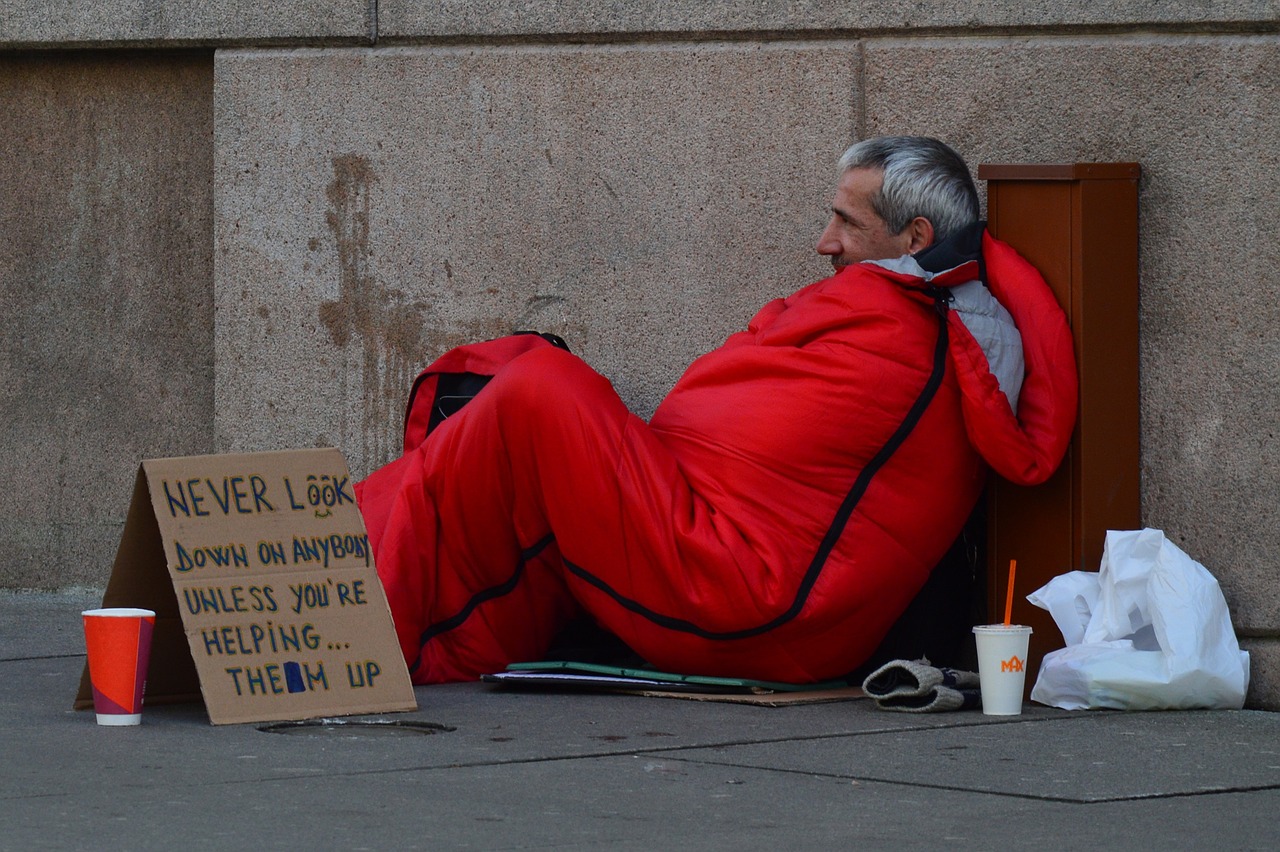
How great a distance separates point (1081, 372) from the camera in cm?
456

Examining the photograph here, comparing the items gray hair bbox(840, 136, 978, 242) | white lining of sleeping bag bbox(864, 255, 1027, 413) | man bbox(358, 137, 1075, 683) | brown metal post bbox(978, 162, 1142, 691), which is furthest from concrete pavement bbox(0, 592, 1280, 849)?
gray hair bbox(840, 136, 978, 242)

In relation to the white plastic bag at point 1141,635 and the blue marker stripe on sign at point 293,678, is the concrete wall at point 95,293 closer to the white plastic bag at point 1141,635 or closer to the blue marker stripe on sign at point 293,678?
the blue marker stripe on sign at point 293,678

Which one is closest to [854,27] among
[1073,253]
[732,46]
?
[732,46]

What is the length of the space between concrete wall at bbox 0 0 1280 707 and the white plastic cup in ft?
2.25

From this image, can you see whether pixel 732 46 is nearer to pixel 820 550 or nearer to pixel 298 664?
pixel 820 550

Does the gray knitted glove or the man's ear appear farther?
the man's ear

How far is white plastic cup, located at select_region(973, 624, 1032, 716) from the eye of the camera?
4.16 m

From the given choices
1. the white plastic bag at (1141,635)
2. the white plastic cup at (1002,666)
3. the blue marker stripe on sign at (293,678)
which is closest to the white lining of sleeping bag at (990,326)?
the white plastic bag at (1141,635)

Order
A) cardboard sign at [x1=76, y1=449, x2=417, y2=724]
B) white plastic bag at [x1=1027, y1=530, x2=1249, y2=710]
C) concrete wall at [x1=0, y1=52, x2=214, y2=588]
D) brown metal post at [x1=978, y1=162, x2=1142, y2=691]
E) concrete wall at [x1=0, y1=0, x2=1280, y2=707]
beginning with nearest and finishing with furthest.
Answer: cardboard sign at [x1=76, y1=449, x2=417, y2=724] → white plastic bag at [x1=1027, y1=530, x2=1249, y2=710] → brown metal post at [x1=978, y1=162, x2=1142, y2=691] → concrete wall at [x1=0, y1=0, x2=1280, y2=707] → concrete wall at [x1=0, y1=52, x2=214, y2=588]

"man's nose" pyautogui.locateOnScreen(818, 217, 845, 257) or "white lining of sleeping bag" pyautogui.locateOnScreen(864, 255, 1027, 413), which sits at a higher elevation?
"man's nose" pyautogui.locateOnScreen(818, 217, 845, 257)

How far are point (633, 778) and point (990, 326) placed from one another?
4.89 ft

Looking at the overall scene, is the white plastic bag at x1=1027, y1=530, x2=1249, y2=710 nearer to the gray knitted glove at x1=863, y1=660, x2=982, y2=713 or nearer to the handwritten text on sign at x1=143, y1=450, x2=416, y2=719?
the gray knitted glove at x1=863, y1=660, x2=982, y2=713

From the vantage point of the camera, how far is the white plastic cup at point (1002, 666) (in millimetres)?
4164

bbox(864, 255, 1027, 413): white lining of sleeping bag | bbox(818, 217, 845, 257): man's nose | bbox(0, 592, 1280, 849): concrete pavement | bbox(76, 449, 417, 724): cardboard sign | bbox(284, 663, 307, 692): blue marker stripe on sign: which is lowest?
bbox(0, 592, 1280, 849): concrete pavement
